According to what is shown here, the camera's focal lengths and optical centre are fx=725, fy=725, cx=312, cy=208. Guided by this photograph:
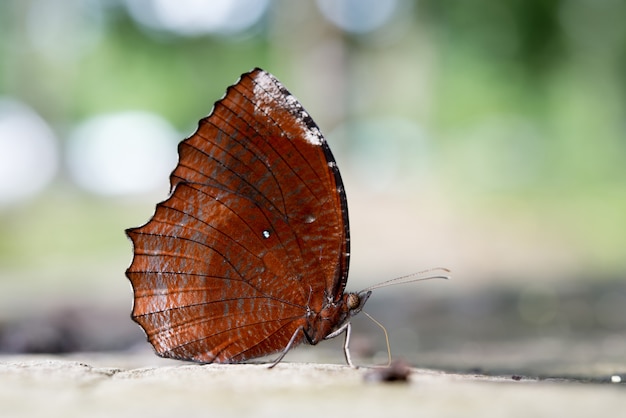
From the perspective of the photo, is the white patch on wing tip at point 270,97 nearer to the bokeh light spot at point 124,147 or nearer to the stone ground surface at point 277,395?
the stone ground surface at point 277,395

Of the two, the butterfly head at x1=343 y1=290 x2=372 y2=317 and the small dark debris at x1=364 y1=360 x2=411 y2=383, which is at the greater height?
the butterfly head at x1=343 y1=290 x2=372 y2=317

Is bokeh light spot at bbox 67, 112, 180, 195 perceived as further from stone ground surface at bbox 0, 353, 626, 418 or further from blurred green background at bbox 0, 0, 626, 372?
stone ground surface at bbox 0, 353, 626, 418

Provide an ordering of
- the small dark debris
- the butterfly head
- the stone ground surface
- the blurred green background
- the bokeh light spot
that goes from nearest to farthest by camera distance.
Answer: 1. the stone ground surface
2. the small dark debris
3. the butterfly head
4. the blurred green background
5. the bokeh light spot

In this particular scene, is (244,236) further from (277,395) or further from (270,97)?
(277,395)

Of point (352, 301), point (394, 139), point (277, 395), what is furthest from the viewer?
point (394, 139)

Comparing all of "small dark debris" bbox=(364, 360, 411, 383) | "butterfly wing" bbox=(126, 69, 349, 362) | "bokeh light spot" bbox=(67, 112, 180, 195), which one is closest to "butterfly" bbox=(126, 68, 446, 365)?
"butterfly wing" bbox=(126, 69, 349, 362)

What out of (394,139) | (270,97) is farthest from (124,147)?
(270,97)
